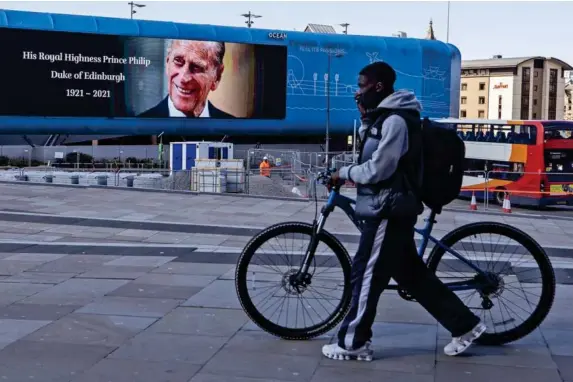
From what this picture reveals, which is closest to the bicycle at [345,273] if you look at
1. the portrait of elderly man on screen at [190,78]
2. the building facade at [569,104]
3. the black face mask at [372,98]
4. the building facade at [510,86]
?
the black face mask at [372,98]

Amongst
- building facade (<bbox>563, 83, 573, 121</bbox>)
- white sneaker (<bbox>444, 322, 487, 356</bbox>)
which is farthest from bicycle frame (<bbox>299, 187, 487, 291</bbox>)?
building facade (<bbox>563, 83, 573, 121</bbox>)

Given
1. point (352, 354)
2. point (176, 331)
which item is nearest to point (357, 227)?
point (352, 354)

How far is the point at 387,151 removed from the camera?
4.77 meters

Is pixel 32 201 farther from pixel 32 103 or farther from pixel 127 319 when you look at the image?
pixel 32 103

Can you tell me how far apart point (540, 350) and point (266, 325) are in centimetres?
162

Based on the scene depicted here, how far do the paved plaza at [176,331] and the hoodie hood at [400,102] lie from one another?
1.40 meters

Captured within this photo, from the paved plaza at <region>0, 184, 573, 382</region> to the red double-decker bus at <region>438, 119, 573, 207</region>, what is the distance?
16.5 meters

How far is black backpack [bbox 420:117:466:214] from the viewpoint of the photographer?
4926mm

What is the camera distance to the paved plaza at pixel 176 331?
464 centimetres

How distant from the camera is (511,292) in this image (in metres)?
5.34

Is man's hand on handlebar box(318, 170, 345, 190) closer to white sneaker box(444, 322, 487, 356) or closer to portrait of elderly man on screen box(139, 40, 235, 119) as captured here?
white sneaker box(444, 322, 487, 356)

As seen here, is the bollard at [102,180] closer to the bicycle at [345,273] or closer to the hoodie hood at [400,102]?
the bicycle at [345,273]

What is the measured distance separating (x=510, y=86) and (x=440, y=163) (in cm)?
11068

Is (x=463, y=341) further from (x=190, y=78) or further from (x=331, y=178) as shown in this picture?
(x=190, y=78)
